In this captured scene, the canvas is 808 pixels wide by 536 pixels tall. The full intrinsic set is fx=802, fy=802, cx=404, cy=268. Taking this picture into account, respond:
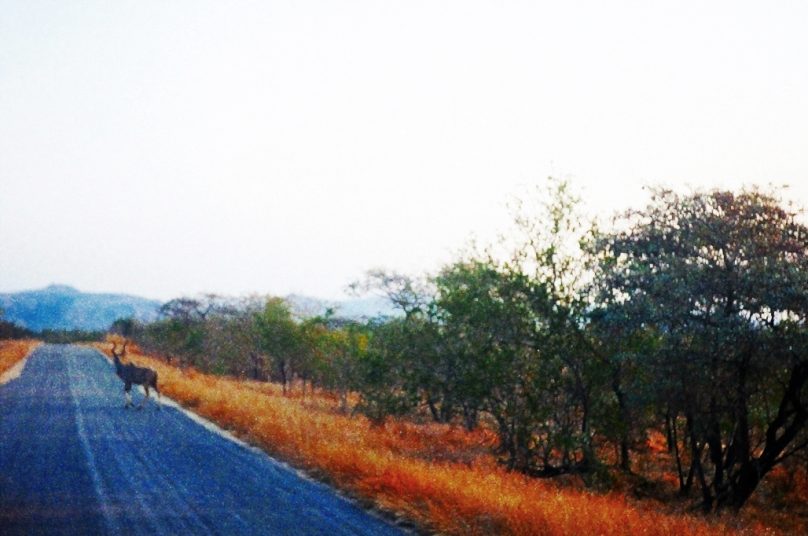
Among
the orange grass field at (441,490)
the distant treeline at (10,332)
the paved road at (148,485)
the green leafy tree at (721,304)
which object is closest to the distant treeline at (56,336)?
the distant treeline at (10,332)

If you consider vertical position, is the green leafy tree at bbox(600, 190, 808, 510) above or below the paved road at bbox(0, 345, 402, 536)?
above

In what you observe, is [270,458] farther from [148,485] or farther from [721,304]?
[721,304]

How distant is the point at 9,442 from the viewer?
1580cm

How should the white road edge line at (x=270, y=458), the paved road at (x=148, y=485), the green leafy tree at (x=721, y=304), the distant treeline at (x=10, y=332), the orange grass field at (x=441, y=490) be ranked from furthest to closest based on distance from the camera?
the distant treeline at (x=10, y=332)
the green leafy tree at (x=721, y=304)
the white road edge line at (x=270, y=458)
the paved road at (x=148, y=485)
the orange grass field at (x=441, y=490)

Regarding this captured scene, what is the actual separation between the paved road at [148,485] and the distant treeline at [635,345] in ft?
19.9

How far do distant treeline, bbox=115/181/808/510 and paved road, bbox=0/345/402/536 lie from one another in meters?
6.05

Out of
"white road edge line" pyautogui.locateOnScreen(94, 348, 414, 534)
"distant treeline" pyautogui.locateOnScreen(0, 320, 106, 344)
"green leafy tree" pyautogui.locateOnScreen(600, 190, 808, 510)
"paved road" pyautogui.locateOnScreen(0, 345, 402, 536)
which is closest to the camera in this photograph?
"paved road" pyautogui.locateOnScreen(0, 345, 402, 536)

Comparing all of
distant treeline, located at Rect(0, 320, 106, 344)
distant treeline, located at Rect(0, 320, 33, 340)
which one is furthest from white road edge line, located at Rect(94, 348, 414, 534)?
distant treeline, located at Rect(0, 320, 106, 344)

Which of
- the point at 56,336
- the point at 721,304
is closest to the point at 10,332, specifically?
the point at 56,336

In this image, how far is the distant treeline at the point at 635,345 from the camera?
14.8 metres

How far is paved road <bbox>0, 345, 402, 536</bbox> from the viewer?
9.48m

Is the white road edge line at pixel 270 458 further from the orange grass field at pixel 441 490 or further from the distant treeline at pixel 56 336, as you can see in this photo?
the distant treeline at pixel 56 336

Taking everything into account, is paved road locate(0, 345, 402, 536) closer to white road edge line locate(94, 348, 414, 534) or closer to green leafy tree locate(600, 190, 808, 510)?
white road edge line locate(94, 348, 414, 534)

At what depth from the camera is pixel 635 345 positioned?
1689cm
